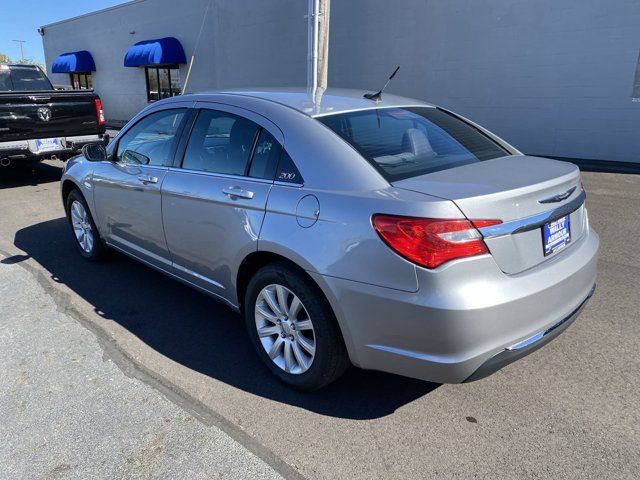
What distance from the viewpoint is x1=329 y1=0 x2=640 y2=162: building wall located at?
10.5 m

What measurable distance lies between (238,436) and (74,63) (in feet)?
88.5

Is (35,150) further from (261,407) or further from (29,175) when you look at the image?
(261,407)

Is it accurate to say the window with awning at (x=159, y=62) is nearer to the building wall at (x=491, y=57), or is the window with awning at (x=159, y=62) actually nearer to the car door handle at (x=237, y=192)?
the building wall at (x=491, y=57)

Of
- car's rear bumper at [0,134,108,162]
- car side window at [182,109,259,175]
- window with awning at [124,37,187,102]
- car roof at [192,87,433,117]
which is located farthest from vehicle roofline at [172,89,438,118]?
window with awning at [124,37,187,102]

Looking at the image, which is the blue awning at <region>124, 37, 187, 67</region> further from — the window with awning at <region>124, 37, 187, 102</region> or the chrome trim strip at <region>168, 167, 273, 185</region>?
the chrome trim strip at <region>168, 167, 273, 185</region>

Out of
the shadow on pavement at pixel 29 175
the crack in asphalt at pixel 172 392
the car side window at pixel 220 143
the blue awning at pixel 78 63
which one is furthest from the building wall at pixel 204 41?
the crack in asphalt at pixel 172 392

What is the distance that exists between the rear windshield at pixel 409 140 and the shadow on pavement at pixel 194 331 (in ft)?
4.17

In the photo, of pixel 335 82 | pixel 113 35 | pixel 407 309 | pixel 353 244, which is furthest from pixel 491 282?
pixel 113 35

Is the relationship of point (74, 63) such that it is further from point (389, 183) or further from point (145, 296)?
point (389, 183)

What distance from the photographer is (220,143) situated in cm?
334

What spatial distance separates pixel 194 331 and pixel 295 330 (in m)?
1.17

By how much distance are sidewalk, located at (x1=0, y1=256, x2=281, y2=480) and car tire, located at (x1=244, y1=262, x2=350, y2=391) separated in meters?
0.55

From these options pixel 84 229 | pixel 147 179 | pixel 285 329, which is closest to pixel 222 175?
pixel 147 179

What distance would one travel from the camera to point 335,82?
15273 mm
